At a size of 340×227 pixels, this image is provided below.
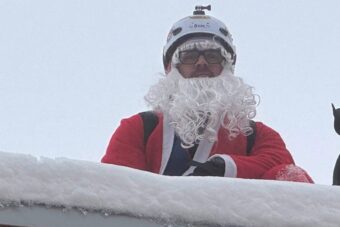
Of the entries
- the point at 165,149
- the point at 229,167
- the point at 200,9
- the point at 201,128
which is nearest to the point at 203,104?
the point at 201,128

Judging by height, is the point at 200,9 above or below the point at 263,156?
above

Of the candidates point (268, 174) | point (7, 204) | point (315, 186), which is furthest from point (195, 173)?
point (7, 204)

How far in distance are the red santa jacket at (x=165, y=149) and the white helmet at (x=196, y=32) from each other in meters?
0.54

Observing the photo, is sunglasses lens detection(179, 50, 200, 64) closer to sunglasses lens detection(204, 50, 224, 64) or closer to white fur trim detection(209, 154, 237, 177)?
sunglasses lens detection(204, 50, 224, 64)

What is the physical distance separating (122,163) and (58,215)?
1.39 m

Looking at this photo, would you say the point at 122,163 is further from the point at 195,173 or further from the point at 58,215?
the point at 58,215

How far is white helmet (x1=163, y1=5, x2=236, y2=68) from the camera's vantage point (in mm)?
3553

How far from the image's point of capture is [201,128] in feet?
10.2

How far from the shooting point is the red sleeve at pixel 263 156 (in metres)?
2.88

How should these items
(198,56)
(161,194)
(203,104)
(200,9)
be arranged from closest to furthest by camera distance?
(161,194), (203,104), (198,56), (200,9)

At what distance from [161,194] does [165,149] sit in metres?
1.38

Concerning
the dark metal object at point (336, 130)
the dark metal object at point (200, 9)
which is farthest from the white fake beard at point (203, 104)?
the dark metal object at point (200, 9)

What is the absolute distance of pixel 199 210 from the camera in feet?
5.39

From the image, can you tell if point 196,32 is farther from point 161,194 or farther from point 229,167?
point 161,194
